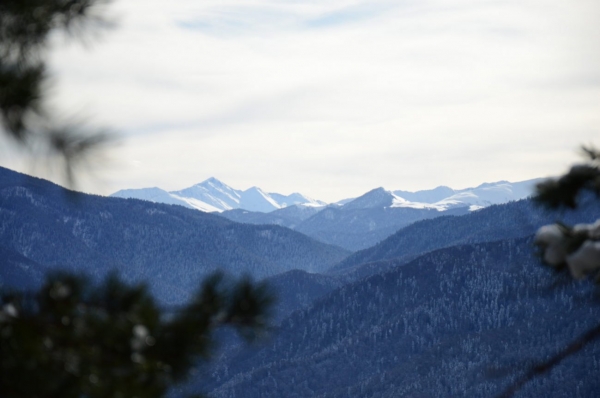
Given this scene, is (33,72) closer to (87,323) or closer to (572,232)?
(87,323)

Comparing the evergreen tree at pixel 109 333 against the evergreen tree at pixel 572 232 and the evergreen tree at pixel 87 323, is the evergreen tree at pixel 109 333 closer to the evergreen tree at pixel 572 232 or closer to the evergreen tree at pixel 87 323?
the evergreen tree at pixel 87 323

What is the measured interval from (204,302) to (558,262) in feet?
18.0

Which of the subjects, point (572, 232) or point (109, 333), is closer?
point (109, 333)

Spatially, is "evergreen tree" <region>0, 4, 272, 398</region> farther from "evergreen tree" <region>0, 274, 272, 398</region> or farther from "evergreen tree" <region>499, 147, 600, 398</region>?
"evergreen tree" <region>499, 147, 600, 398</region>

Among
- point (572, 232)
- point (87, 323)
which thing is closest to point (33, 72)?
point (87, 323)

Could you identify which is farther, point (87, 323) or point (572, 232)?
point (572, 232)

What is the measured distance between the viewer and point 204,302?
10.1 metres

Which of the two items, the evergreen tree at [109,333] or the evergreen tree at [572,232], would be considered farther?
the evergreen tree at [572,232]

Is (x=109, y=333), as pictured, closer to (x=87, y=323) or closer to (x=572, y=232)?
(x=87, y=323)

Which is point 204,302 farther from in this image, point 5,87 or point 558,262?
point 558,262

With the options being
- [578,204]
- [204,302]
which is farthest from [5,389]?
[578,204]

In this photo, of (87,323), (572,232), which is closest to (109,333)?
(87,323)

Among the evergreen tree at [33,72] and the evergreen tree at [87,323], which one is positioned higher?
the evergreen tree at [33,72]

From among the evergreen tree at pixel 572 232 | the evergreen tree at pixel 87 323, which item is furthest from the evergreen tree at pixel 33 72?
the evergreen tree at pixel 572 232
